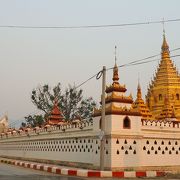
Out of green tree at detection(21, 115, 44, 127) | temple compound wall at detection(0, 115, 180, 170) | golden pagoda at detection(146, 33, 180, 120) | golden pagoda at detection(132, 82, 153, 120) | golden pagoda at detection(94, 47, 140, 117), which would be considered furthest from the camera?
green tree at detection(21, 115, 44, 127)

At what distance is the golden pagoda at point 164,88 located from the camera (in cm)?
4394

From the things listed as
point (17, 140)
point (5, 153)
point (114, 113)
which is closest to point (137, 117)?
point (114, 113)

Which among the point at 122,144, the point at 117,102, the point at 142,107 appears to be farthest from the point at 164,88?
the point at 122,144

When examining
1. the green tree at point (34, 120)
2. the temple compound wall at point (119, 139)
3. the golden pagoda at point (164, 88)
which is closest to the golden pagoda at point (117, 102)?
the temple compound wall at point (119, 139)

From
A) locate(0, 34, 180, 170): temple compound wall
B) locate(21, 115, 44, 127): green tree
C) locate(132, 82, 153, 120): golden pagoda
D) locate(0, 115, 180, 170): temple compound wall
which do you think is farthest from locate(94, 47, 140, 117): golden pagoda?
locate(21, 115, 44, 127): green tree

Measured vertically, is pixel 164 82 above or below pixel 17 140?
above

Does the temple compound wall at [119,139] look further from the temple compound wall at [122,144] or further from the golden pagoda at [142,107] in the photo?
the golden pagoda at [142,107]

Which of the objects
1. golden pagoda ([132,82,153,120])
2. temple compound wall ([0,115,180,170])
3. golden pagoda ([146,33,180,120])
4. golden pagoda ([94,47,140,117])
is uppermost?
golden pagoda ([146,33,180,120])

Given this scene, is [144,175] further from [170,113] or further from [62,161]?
[170,113]

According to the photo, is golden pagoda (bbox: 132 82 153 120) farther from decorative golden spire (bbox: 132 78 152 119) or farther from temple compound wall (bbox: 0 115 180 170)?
temple compound wall (bbox: 0 115 180 170)

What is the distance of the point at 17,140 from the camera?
142 ft

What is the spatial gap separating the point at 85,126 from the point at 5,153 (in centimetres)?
2634

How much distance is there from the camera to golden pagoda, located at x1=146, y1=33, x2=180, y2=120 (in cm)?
4394

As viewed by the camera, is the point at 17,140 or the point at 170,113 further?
the point at 17,140
